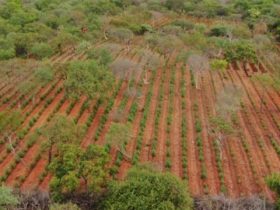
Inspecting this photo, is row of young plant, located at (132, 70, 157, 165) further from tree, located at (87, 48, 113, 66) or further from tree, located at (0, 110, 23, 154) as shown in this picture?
tree, located at (0, 110, 23, 154)

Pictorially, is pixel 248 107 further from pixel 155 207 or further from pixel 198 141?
pixel 155 207

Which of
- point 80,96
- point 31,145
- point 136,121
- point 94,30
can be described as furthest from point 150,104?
point 94,30

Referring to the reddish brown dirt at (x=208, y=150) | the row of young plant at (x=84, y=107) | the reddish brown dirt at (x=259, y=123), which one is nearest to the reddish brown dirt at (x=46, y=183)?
the row of young plant at (x=84, y=107)

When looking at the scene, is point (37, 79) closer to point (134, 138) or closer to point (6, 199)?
point (134, 138)

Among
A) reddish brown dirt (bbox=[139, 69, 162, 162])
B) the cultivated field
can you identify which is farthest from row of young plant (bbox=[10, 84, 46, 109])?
reddish brown dirt (bbox=[139, 69, 162, 162])

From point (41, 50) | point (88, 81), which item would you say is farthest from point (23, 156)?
point (41, 50)

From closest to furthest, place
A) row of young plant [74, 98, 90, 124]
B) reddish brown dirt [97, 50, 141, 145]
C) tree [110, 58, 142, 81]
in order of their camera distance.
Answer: reddish brown dirt [97, 50, 141, 145] → row of young plant [74, 98, 90, 124] → tree [110, 58, 142, 81]
